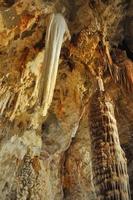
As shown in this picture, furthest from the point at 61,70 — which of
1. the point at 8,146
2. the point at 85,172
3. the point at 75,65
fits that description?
the point at 85,172

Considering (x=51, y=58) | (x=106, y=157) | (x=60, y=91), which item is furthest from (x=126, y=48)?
(x=106, y=157)

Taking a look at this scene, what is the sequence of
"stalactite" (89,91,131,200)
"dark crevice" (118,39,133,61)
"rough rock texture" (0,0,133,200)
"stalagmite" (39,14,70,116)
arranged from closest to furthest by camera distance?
"stalactite" (89,91,131,200), "stalagmite" (39,14,70,116), "rough rock texture" (0,0,133,200), "dark crevice" (118,39,133,61)

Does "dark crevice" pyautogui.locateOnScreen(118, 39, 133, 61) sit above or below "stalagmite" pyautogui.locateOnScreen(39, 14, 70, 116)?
above

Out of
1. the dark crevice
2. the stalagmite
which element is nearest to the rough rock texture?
the dark crevice

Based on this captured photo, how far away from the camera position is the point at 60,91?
21.3 ft

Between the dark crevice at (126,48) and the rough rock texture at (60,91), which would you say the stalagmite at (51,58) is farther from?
the dark crevice at (126,48)

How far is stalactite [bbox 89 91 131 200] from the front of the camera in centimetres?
387

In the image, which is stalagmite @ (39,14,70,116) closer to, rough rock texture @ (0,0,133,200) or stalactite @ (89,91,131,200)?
rough rock texture @ (0,0,133,200)

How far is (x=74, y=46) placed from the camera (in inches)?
228

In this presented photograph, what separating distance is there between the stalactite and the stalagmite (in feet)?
2.53

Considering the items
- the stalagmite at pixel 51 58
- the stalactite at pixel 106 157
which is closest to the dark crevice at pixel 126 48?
the stalagmite at pixel 51 58

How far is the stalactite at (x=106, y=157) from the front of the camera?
3.87 meters

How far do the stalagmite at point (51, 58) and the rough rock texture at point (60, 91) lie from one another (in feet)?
0.81

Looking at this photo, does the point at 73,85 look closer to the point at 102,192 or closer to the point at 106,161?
the point at 106,161
